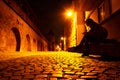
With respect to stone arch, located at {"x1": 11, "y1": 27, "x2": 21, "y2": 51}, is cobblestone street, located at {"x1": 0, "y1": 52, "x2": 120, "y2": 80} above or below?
below

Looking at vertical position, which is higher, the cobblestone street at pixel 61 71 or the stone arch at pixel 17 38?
the stone arch at pixel 17 38

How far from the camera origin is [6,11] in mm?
11375

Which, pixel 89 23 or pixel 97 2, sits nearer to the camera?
pixel 89 23

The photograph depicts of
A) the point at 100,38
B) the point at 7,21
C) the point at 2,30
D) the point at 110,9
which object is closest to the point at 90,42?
the point at 100,38

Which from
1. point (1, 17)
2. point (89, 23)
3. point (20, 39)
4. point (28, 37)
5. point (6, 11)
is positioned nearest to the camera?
point (89, 23)

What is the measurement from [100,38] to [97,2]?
5.63 meters

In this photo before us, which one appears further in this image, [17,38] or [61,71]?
[17,38]

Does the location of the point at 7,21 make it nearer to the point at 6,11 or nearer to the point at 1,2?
the point at 6,11

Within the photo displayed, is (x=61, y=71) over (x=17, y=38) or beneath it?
beneath

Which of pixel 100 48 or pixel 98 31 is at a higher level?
pixel 98 31

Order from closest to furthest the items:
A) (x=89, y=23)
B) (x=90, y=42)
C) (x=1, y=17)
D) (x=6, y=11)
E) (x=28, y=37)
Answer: (x=90, y=42)
(x=89, y=23)
(x=1, y=17)
(x=6, y=11)
(x=28, y=37)

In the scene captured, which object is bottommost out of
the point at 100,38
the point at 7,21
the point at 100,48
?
the point at 100,48

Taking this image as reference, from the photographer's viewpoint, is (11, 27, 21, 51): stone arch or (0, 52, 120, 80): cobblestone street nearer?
(0, 52, 120, 80): cobblestone street

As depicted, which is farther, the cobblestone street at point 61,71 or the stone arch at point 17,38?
the stone arch at point 17,38
